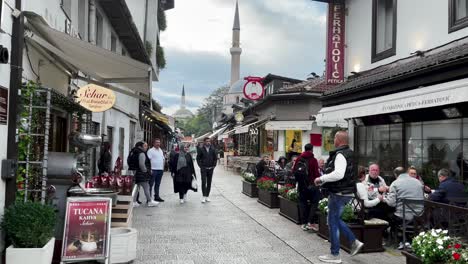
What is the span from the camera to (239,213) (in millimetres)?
11094

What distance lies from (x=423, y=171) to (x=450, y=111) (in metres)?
1.64

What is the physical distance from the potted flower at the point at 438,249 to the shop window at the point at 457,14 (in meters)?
5.50

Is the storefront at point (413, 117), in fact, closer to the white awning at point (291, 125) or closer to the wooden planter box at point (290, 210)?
the wooden planter box at point (290, 210)

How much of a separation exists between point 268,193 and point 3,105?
8.11 m

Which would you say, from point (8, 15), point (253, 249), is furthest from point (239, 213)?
point (8, 15)

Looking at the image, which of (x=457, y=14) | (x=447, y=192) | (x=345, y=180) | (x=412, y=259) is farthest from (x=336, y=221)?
(x=457, y=14)

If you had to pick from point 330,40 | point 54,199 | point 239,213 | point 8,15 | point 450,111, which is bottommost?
point 239,213

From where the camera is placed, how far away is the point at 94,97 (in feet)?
32.2

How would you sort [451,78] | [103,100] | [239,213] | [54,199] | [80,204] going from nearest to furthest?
[80,204], [54,199], [451,78], [103,100], [239,213]

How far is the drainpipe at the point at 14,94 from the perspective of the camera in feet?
16.8

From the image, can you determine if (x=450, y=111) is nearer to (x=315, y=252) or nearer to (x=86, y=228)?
(x=315, y=252)

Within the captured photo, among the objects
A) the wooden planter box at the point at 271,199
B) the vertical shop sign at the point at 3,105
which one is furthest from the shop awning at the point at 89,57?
the wooden planter box at the point at 271,199

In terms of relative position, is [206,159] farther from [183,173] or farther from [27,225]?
[27,225]

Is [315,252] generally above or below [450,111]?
below
